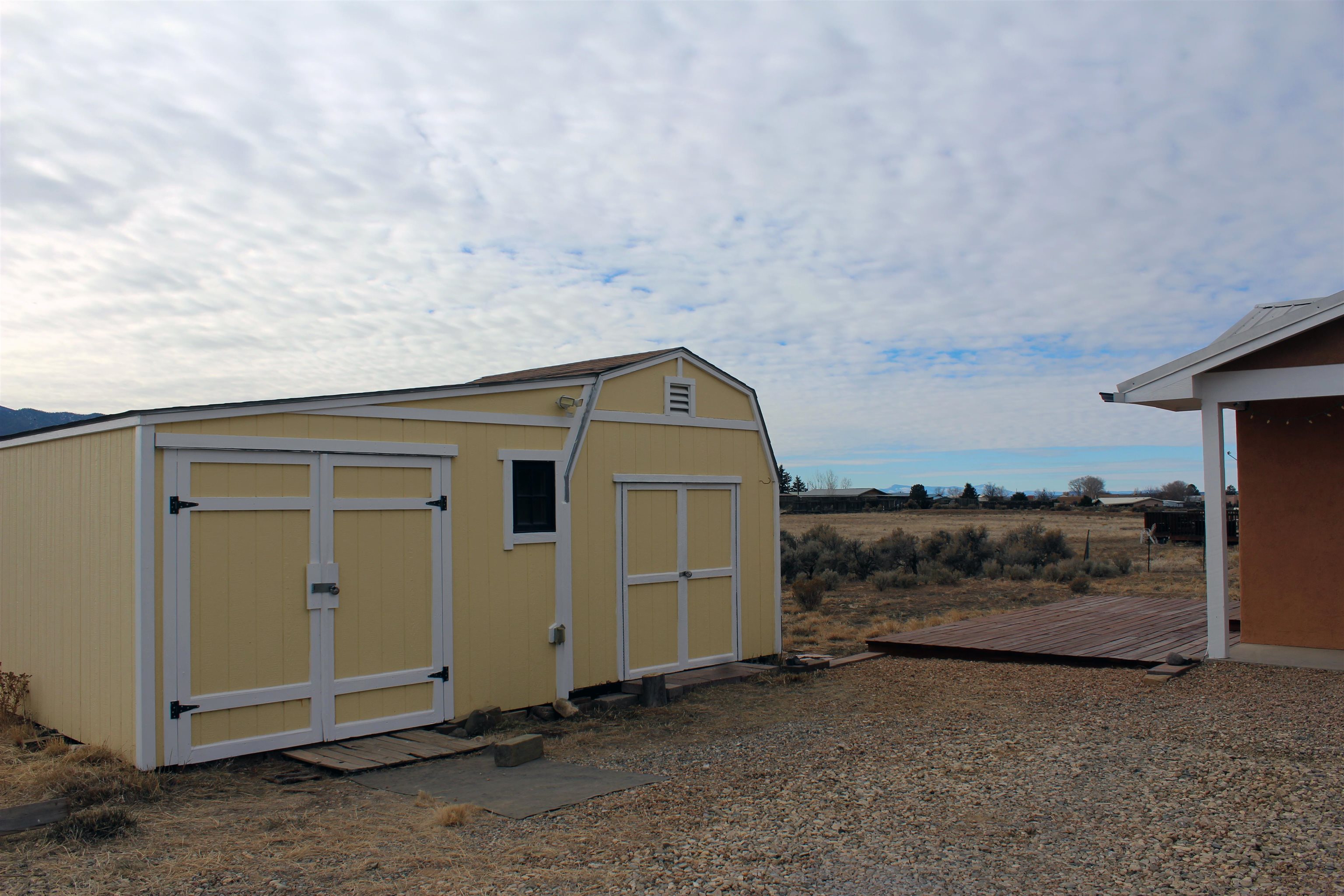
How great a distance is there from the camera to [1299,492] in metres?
8.59

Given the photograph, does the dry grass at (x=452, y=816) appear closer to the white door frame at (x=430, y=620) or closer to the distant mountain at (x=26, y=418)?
the white door frame at (x=430, y=620)

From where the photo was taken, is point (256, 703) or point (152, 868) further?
point (256, 703)

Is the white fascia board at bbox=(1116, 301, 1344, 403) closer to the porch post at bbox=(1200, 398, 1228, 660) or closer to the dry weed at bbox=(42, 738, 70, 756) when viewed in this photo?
the porch post at bbox=(1200, 398, 1228, 660)

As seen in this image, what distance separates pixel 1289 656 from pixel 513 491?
263 inches

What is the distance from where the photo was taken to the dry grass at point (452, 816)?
4637 mm

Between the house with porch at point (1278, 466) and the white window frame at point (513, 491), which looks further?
the house with porch at point (1278, 466)

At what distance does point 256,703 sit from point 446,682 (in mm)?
1371

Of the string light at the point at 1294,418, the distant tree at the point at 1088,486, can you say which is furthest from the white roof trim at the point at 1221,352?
the distant tree at the point at 1088,486

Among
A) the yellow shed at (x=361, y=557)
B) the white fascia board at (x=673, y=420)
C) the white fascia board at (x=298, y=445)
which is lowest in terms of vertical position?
the yellow shed at (x=361, y=557)

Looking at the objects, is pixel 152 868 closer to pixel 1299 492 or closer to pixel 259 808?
pixel 259 808

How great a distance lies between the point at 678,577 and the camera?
864cm

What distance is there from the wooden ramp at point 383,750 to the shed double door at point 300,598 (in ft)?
0.31

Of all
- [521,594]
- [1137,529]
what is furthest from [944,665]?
[1137,529]

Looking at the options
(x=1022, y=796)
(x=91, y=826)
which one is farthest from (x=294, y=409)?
(x=1022, y=796)
